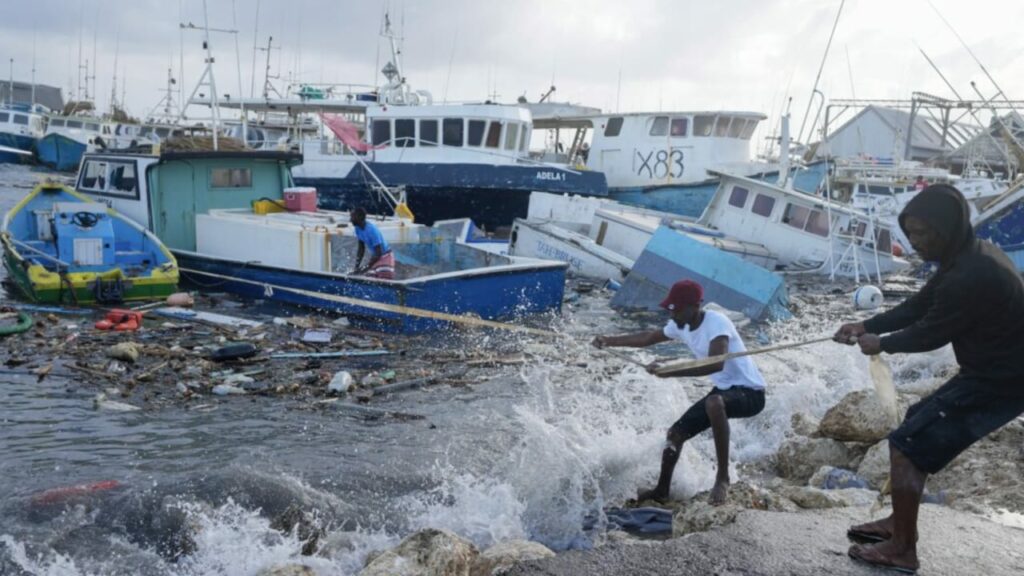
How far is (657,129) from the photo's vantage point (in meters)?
24.3

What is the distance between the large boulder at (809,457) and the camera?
6.47 metres

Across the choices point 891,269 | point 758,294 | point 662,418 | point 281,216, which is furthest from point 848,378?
point 891,269

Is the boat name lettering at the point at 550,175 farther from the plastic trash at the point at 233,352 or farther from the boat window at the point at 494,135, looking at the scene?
the plastic trash at the point at 233,352

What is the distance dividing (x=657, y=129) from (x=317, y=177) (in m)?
9.51

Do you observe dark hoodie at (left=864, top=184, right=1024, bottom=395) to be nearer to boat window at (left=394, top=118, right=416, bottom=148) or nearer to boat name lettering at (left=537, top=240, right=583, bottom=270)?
boat name lettering at (left=537, top=240, right=583, bottom=270)

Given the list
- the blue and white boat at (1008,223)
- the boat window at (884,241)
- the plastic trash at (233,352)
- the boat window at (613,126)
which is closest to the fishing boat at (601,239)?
the boat window at (884,241)

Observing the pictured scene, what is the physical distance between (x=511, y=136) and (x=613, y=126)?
13.4 ft

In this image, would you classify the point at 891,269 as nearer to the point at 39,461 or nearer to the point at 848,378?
the point at 848,378

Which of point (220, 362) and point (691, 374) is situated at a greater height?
point (691, 374)

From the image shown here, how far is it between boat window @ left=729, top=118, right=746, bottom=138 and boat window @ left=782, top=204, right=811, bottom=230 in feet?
19.8

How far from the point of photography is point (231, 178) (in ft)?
49.8

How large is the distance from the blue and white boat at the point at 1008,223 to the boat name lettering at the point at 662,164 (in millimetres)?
9020

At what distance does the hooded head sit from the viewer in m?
3.66

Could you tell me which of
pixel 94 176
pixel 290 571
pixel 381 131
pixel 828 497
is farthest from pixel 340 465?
pixel 381 131
